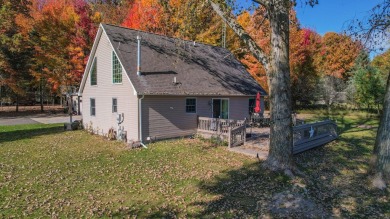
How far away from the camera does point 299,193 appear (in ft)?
22.8

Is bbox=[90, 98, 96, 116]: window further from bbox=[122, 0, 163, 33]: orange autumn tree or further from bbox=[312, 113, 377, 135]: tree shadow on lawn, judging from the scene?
bbox=[312, 113, 377, 135]: tree shadow on lawn

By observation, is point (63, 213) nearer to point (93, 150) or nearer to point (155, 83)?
point (93, 150)

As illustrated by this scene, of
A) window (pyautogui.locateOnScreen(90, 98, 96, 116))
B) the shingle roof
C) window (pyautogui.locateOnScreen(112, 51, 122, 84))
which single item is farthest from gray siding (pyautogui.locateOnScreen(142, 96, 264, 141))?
window (pyautogui.locateOnScreen(90, 98, 96, 116))

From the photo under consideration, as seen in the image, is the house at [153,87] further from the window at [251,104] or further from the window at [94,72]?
the window at [251,104]

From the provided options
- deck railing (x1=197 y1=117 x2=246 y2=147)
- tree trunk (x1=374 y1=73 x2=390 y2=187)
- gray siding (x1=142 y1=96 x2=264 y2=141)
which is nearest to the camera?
tree trunk (x1=374 y1=73 x2=390 y2=187)

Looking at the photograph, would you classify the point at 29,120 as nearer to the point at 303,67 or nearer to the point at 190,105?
the point at 190,105

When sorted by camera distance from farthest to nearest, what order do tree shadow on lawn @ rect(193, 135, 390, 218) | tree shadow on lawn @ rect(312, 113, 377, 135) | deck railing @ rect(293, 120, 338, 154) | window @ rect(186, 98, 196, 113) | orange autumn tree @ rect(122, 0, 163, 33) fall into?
orange autumn tree @ rect(122, 0, 163, 33) → tree shadow on lawn @ rect(312, 113, 377, 135) → window @ rect(186, 98, 196, 113) → deck railing @ rect(293, 120, 338, 154) → tree shadow on lawn @ rect(193, 135, 390, 218)

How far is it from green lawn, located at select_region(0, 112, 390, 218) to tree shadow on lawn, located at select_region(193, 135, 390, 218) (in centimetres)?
3

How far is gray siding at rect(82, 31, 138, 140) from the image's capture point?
536 inches

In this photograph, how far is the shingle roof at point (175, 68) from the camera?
45.5 ft

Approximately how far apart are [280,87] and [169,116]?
7.59 m

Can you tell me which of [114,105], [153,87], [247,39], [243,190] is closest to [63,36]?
[114,105]

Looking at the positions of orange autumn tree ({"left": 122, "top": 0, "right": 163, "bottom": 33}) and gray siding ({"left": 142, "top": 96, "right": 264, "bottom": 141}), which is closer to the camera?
gray siding ({"left": 142, "top": 96, "right": 264, "bottom": 141})

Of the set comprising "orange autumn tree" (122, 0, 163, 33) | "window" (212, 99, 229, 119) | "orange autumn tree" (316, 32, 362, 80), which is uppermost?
"orange autumn tree" (122, 0, 163, 33)
